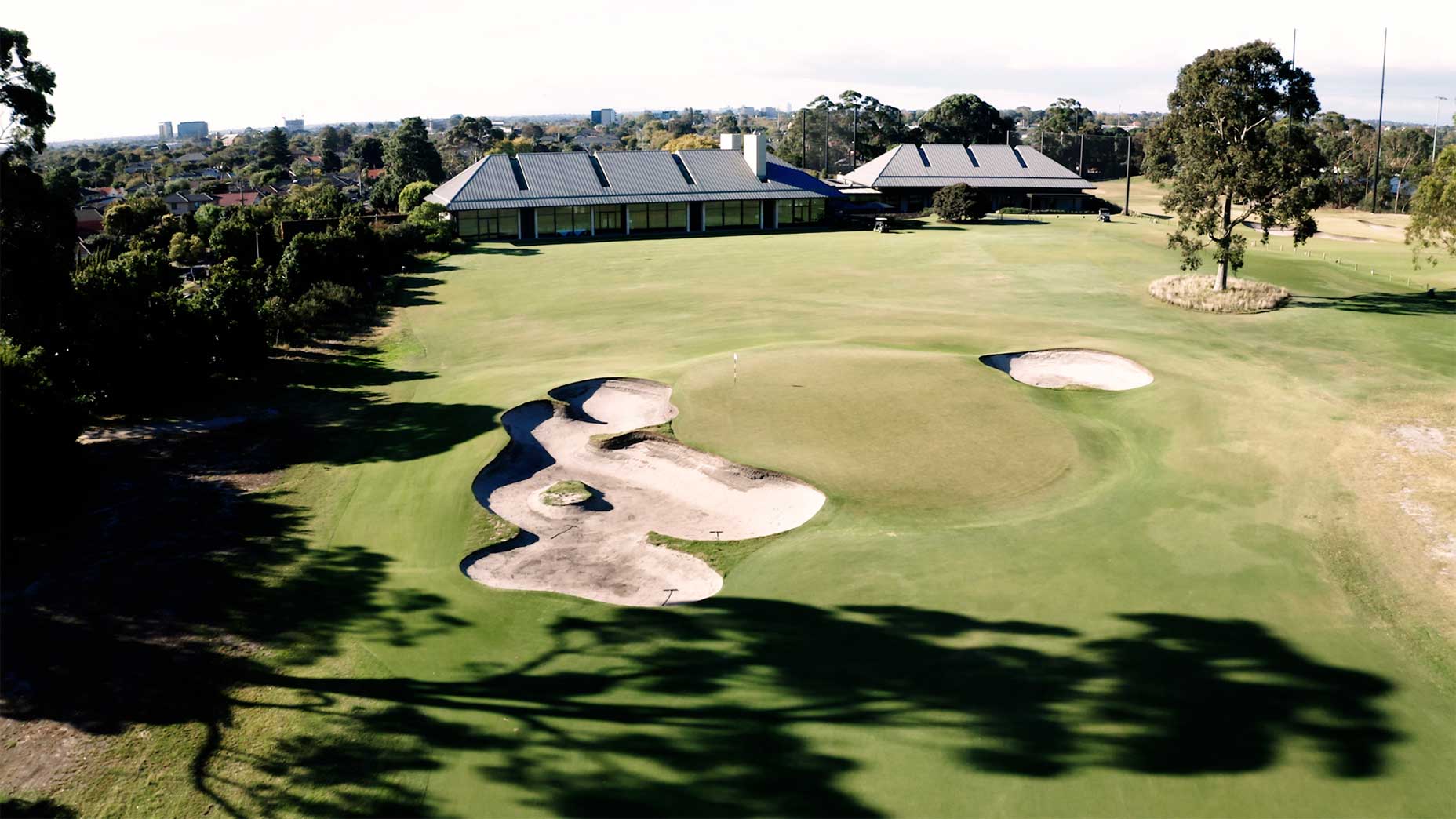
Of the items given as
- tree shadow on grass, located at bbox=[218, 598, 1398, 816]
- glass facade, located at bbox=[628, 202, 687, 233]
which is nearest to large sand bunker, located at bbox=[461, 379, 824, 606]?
tree shadow on grass, located at bbox=[218, 598, 1398, 816]

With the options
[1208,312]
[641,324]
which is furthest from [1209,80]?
[641,324]

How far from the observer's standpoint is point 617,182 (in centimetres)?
8269

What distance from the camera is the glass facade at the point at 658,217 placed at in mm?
81500

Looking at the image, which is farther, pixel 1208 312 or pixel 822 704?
pixel 1208 312

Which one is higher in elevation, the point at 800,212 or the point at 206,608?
the point at 800,212

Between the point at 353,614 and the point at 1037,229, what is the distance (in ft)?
239

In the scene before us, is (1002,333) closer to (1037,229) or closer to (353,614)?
(353,614)

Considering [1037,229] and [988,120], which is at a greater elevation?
[988,120]

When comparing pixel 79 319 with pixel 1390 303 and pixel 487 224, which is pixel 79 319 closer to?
pixel 487 224

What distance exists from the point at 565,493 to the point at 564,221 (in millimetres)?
59294

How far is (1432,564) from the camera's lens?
65.8 ft

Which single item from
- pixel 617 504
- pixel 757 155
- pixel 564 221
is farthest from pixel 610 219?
pixel 617 504

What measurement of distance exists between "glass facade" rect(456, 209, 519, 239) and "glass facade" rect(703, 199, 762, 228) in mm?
16473

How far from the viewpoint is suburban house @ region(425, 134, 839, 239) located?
7750 cm
